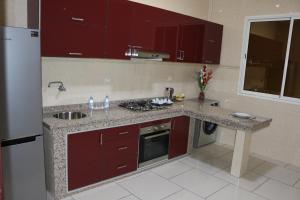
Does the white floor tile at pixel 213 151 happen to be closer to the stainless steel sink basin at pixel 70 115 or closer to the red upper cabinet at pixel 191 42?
the red upper cabinet at pixel 191 42

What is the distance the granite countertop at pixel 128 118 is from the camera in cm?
243

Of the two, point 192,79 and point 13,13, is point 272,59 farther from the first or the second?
point 13,13

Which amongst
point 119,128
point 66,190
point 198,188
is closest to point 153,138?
point 119,128

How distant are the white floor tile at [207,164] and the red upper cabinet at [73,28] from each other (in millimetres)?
2038

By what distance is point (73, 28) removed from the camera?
243 cm

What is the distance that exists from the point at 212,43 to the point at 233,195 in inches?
97.4

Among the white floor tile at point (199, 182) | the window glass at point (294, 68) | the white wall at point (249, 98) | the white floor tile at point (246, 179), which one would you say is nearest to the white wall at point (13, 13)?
the white floor tile at point (199, 182)

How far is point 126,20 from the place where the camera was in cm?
286

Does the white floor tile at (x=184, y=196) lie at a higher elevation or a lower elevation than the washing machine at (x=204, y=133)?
lower

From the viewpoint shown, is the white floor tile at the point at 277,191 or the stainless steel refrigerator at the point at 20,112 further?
the white floor tile at the point at 277,191

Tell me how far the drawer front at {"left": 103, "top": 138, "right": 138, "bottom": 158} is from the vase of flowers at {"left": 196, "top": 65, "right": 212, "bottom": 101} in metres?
2.02

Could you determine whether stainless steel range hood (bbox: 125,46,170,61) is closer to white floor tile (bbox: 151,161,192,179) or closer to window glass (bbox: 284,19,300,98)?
white floor tile (bbox: 151,161,192,179)

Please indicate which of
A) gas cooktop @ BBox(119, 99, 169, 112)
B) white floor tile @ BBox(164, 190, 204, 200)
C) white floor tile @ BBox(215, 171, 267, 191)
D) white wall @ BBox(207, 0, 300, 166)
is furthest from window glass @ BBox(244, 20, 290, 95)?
white floor tile @ BBox(164, 190, 204, 200)

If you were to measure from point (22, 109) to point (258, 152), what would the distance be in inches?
143
